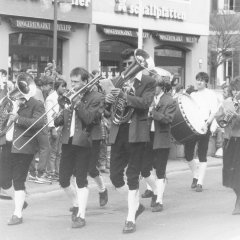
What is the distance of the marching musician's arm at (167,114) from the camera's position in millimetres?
8281

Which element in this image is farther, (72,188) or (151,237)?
(72,188)

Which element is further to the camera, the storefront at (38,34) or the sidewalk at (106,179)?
the storefront at (38,34)

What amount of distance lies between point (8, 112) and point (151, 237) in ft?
8.53

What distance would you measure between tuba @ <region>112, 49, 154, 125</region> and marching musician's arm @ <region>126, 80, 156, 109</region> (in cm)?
10

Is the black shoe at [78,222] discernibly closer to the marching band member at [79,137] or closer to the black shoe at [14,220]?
the marching band member at [79,137]

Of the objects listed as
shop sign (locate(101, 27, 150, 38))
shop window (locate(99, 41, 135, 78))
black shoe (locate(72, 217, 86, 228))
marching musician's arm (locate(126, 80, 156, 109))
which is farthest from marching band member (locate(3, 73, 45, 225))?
shop window (locate(99, 41, 135, 78))

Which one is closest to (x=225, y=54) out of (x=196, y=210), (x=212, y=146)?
(x=212, y=146)

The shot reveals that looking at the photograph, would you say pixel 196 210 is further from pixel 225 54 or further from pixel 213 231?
pixel 225 54

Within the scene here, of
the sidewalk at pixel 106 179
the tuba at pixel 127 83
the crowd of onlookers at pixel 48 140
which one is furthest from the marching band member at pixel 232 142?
the crowd of onlookers at pixel 48 140

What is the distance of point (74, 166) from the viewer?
25.0 ft

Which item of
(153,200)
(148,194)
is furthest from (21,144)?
(148,194)

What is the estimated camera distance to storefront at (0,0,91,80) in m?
18.1

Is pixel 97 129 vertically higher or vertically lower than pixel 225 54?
lower

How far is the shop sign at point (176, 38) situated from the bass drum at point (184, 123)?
14.3 m
